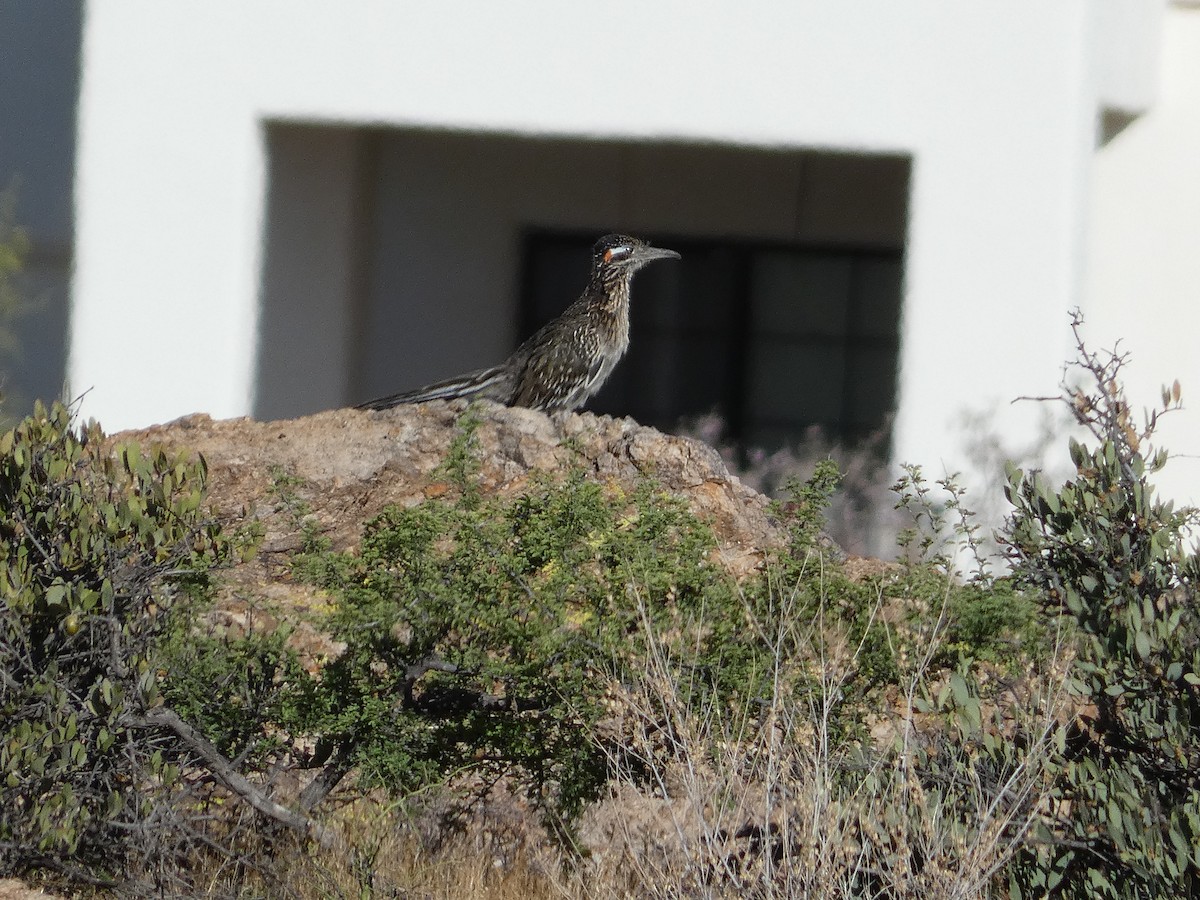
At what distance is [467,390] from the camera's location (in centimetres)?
862

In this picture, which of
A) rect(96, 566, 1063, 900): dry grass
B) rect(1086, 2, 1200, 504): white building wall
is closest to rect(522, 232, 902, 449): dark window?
rect(1086, 2, 1200, 504): white building wall

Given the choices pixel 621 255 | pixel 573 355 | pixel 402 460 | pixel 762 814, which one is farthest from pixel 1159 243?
pixel 762 814

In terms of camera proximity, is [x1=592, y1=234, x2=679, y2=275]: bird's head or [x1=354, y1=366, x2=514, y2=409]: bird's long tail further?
[x1=592, y1=234, x2=679, y2=275]: bird's head

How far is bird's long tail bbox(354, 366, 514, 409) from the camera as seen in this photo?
27.8ft

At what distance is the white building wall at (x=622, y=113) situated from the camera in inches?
317

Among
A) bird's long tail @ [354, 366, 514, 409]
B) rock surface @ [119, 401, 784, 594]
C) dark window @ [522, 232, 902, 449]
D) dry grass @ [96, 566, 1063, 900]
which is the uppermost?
dark window @ [522, 232, 902, 449]

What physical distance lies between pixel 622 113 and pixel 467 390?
5.14 feet

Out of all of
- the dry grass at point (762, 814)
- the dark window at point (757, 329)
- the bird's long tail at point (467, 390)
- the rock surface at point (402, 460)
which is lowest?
the dry grass at point (762, 814)

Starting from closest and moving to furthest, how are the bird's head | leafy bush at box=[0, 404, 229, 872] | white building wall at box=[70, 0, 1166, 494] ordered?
leafy bush at box=[0, 404, 229, 872], white building wall at box=[70, 0, 1166, 494], the bird's head

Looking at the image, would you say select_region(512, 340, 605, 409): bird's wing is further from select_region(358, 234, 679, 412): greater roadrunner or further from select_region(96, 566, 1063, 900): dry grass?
select_region(96, 566, 1063, 900): dry grass

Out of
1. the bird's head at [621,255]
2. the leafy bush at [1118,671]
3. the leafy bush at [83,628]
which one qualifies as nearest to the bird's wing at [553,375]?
the bird's head at [621,255]

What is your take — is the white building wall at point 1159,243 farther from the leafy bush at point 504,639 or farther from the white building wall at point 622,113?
the leafy bush at point 504,639

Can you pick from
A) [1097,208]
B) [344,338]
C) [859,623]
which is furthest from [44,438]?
[1097,208]

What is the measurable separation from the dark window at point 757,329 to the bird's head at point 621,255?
1.94m
